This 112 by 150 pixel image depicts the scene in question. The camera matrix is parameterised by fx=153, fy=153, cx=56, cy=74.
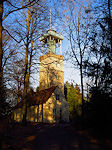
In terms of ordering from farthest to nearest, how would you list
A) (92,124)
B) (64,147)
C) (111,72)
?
(111,72) → (92,124) → (64,147)

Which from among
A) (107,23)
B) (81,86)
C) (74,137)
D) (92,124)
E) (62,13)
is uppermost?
(62,13)

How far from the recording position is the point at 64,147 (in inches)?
211

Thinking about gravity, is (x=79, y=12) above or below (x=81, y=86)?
above

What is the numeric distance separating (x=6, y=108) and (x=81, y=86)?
26.3 feet

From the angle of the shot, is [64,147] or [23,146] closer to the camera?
[64,147]

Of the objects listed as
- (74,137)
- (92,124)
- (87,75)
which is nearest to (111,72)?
(87,75)

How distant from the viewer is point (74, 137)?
6094mm

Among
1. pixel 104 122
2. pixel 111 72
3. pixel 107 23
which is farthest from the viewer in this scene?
pixel 107 23

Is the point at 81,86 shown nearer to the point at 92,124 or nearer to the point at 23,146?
the point at 92,124

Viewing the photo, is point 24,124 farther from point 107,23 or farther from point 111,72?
point 107,23

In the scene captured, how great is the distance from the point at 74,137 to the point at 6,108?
37.3ft

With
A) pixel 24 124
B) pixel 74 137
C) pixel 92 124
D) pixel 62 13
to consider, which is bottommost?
pixel 24 124

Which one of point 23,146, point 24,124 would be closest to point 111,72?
point 23,146

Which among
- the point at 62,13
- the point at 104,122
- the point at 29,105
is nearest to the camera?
the point at 104,122
